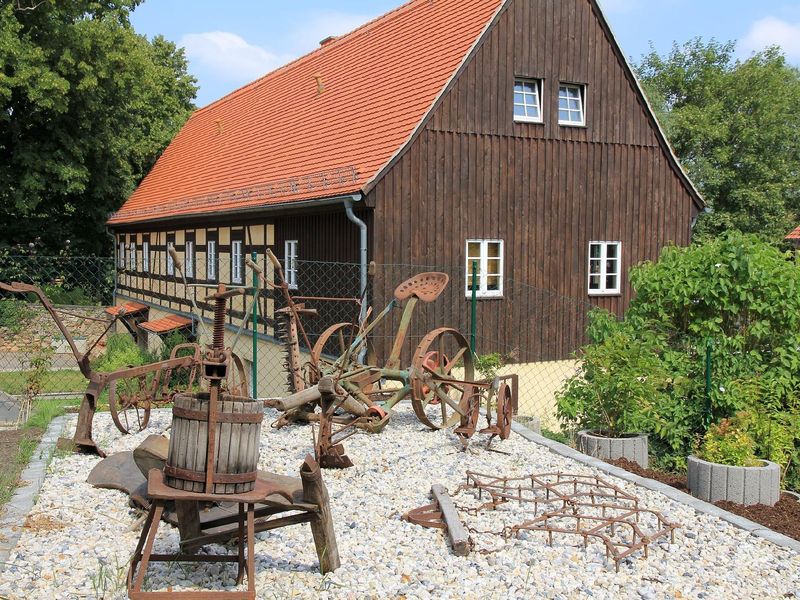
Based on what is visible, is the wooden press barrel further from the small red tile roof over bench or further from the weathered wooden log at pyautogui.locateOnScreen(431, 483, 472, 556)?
the small red tile roof over bench

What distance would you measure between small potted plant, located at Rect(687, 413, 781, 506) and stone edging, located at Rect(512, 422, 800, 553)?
1.27 ft

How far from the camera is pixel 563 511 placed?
18.3 feet

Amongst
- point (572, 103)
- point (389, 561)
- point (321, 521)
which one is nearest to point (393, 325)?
point (572, 103)

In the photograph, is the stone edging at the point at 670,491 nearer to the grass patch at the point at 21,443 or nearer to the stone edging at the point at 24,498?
the stone edging at the point at 24,498

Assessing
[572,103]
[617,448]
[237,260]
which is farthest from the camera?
[237,260]

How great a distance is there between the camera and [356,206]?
12.5 meters

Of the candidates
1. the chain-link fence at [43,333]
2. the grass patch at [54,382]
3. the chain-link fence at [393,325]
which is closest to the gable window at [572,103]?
the chain-link fence at [393,325]

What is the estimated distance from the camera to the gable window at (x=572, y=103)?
579 inches

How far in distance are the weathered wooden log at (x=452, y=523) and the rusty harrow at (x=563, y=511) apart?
5cm

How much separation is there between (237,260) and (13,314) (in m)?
5.49

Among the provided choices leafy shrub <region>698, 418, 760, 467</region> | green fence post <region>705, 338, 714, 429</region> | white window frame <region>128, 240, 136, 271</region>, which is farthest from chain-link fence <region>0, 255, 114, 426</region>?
green fence post <region>705, 338, 714, 429</region>

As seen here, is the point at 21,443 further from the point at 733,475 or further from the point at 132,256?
the point at 132,256

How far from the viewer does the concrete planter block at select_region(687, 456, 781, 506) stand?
22.2 feet

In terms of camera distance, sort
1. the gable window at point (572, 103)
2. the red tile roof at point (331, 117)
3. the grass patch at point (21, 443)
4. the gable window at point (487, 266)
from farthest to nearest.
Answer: the gable window at point (572, 103) < the gable window at point (487, 266) < the red tile roof at point (331, 117) < the grass patch at point (21, 443)
